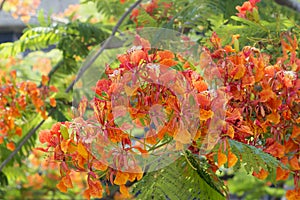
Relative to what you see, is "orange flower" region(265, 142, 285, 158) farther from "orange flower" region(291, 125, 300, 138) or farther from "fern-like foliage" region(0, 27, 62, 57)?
"fern-like foliage" region(0, 27, 62, 57)

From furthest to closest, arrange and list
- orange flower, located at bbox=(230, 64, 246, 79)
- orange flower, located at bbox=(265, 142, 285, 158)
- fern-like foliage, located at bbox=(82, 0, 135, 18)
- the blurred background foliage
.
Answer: fern-like foliage, located at bbox=(82, 0, 135, 18) < the blurred background foliage < orange flower, located at bbox=(265, 142, 285, 158) < orange flower, located at bbox=(230, 64, 246, 79)

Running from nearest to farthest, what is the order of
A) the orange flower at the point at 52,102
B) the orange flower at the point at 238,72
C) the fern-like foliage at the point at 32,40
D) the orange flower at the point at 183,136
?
the orange flower at the point at 183,136
the orange flower at the point at 238,72
the orange flower at the point at 52,102
the fern-like foliage at the point at 32,40

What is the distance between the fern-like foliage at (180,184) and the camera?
2.00m

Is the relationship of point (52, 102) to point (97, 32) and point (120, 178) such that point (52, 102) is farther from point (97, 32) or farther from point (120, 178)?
point (120, 178)

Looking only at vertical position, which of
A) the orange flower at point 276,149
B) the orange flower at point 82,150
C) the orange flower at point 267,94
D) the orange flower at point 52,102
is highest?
the orange flower at point 82,150

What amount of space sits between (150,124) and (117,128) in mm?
93

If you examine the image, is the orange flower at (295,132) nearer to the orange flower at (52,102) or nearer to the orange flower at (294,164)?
the orange flower at (294,164)

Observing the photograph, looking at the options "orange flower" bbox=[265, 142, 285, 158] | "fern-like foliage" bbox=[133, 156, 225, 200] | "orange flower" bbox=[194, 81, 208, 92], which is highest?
"orange flower" bbox=[194, 81, 208, 92]

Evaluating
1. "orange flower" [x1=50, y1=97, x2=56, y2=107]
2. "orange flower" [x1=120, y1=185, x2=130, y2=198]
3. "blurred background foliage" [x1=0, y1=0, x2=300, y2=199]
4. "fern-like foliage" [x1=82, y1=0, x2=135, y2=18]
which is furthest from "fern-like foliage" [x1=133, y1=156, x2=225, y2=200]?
"fern-like foliage" [x1=82, y1=0, x2=135, y2=18]

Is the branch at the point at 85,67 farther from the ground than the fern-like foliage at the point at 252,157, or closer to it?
closer to it

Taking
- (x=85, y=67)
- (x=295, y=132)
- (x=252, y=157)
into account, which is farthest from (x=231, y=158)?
(x=85, y=67)

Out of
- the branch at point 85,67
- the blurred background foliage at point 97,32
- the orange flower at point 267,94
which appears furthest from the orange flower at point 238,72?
the branch at point 85,67

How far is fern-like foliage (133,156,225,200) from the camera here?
6.57ft

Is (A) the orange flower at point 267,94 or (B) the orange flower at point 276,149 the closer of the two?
(A) the orange flower at point 267,94
